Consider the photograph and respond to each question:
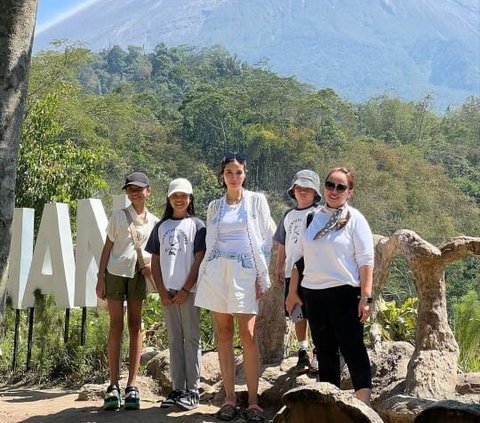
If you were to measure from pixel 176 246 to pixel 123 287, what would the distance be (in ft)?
1.47

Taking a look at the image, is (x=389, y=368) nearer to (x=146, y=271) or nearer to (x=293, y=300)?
(x=293, y=300)

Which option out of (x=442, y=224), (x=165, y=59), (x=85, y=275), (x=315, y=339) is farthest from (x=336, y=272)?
(x=165, y=59)

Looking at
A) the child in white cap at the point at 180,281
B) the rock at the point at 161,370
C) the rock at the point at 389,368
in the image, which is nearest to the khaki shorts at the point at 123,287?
the child in white cap at the point at 180,281

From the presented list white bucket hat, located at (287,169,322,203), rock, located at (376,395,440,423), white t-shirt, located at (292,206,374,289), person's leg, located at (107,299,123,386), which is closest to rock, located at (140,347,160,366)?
person's leg, located at (107,299,123,386)

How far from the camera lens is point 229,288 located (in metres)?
4.04

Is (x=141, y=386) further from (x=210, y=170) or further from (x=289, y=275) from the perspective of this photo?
(x=210, y=170)

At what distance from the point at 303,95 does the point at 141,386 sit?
42.7 metres

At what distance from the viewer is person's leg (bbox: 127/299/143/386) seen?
4488 mm

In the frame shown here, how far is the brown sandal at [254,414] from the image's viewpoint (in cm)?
399

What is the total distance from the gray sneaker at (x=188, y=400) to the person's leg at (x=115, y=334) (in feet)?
1.44

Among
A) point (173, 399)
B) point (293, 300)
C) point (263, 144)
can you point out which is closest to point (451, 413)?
point (293, 300)

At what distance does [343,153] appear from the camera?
3569 centimetres

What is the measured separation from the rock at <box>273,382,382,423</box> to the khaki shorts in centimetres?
225

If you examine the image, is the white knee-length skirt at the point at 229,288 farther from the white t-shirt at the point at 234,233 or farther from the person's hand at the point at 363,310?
the person's hand at the point at 363,310
